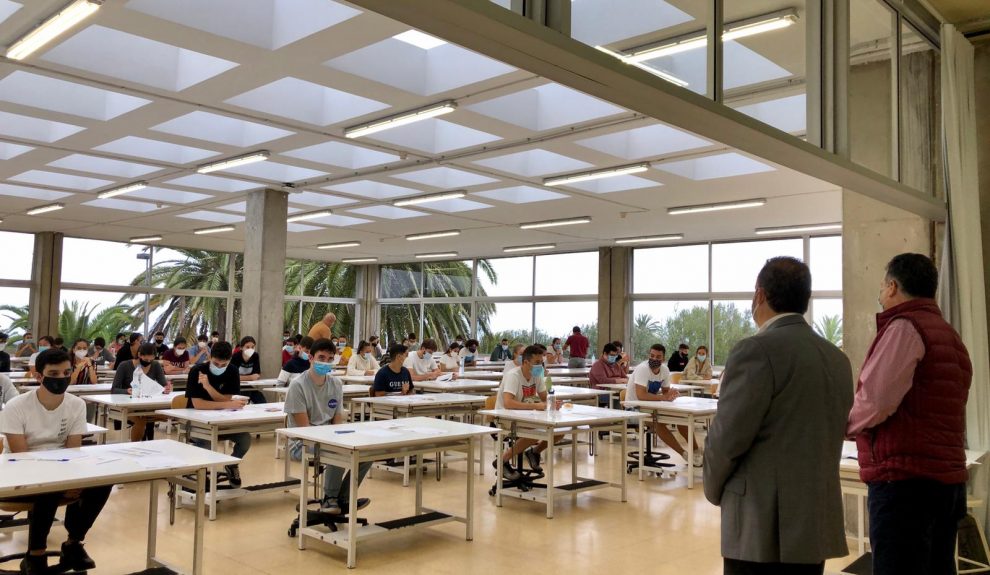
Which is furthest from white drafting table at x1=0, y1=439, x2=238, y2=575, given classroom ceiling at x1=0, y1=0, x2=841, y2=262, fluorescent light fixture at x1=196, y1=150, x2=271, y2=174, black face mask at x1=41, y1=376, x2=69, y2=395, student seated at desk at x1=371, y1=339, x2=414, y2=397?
fluorescent light fixture at x1=196, y1=150, x2=271, y2=174

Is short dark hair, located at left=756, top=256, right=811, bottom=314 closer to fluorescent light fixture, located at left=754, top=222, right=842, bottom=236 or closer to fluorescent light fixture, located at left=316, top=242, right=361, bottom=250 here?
fluorescent light fixture, located at left=754, top=222, right=842, bottom=236

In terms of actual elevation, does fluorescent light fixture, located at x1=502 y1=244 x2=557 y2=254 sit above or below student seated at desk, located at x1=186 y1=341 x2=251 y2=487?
above

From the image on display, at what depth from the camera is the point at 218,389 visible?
22.5 feet

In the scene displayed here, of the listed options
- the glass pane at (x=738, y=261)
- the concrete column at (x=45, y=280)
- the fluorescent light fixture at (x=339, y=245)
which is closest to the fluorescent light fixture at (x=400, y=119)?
the fluorescent light fixture at (x=339, y=245)

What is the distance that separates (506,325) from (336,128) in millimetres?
12593

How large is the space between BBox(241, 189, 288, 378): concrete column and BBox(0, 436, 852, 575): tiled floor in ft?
14.2

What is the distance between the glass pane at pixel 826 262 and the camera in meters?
14.2

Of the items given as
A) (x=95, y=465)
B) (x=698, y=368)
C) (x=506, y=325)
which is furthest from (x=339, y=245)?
(x=95, y=465)

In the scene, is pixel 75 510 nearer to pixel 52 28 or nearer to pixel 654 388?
pixel 52 28

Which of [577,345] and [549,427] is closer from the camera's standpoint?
[549,427]

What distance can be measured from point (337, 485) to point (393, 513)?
789 millimetres

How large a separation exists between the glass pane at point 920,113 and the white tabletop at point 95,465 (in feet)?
15.7

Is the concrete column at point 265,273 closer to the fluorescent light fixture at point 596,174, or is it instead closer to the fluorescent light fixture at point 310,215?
the fluorescent light fixture at point 310,215

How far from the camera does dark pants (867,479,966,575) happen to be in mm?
2852
